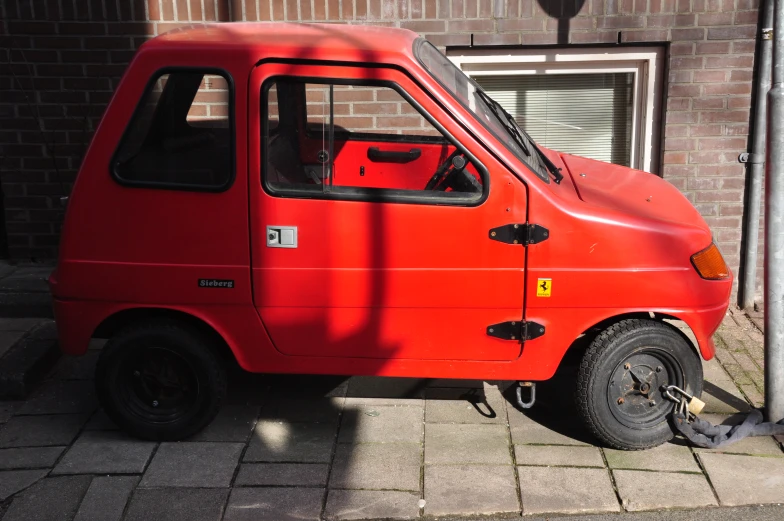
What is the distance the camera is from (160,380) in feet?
14.4

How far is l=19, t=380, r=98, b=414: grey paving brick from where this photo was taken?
4836mm

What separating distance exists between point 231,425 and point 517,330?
1686 millimetres

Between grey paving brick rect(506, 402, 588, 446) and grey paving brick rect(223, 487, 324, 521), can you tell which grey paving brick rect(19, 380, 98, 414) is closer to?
grey paving brick rect(223, 487, 324, 521)

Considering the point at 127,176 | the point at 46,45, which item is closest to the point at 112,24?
the point at 46,45

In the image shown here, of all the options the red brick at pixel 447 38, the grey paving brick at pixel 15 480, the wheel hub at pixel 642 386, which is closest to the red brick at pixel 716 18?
the red brick at pixel 447 38

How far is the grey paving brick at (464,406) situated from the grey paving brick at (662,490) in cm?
83

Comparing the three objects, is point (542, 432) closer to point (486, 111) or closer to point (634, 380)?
point (634, 380)

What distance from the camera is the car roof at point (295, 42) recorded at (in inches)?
154

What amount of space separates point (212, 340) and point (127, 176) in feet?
3.17

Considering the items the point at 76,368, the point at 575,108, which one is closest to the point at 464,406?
the point at 76,368

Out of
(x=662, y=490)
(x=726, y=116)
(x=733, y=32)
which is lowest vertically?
(x=662, y=490)

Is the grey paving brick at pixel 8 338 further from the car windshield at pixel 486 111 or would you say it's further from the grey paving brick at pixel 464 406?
the car windshield at pixel 486 111

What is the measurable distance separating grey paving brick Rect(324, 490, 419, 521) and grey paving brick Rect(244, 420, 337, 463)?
0.34 m

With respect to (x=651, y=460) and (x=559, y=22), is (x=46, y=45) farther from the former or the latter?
(x=651, y=460)
